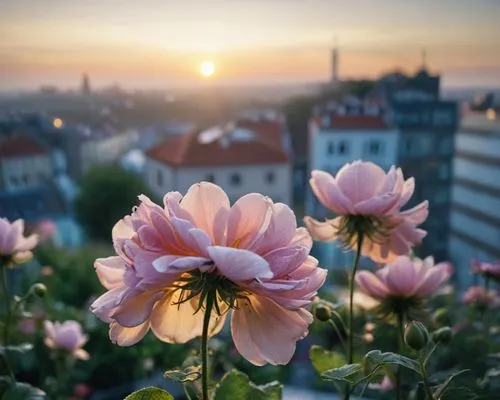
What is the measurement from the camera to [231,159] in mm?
2225

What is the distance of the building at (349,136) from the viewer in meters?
1.87

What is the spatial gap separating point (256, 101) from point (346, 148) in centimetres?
34

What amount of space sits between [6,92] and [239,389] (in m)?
1.25

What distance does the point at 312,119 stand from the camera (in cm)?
235

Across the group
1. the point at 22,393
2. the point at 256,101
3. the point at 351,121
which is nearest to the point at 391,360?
the point at 22,393

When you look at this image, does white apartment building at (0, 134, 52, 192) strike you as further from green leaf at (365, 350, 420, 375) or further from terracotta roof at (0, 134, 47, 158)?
green leaf at (365, 350, 420, 375)

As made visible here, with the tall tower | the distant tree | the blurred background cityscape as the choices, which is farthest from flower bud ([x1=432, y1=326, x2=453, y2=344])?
the distant tree

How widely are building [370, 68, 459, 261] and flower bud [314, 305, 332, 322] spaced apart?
1388mm

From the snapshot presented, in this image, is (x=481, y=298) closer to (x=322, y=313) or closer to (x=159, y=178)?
(x=322, y=313)

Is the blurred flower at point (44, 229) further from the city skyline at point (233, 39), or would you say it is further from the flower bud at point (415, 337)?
the flower bud at point (415, 337)

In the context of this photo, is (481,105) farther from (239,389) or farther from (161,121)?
(239,389)

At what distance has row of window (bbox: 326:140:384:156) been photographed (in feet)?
6.14

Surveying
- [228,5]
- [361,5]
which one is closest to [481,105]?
[361,5]

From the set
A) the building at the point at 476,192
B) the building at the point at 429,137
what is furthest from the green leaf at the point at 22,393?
the building at the point at 429,137
